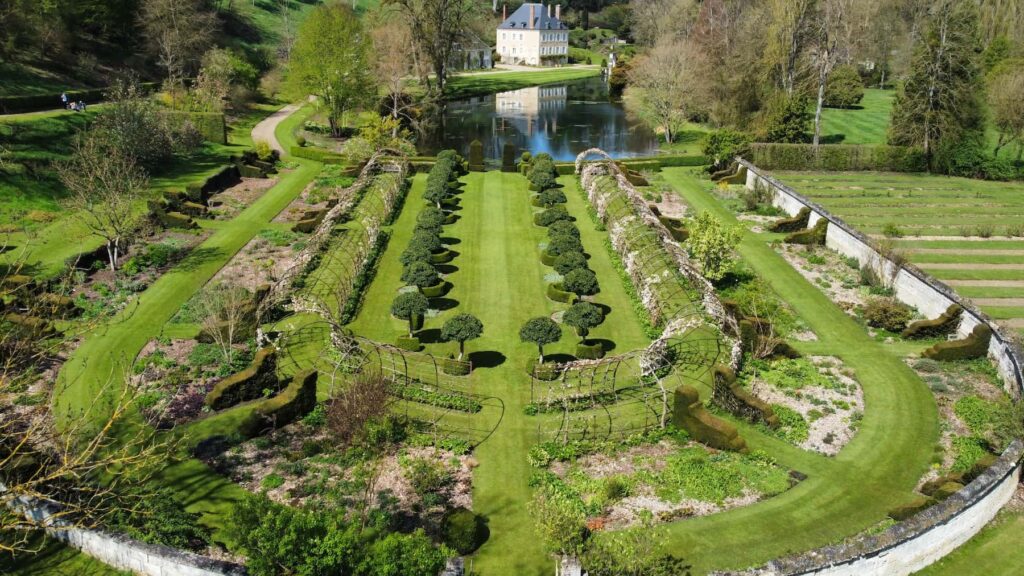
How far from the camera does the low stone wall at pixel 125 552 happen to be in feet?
60.2

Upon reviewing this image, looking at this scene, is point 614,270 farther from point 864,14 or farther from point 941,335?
point 864,14

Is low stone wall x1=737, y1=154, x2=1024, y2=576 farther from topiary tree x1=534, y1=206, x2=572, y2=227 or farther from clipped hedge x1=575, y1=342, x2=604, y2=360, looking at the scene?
topiary tree x1=534, y1=206, x2=572, y2=227

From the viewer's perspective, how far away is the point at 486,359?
33281 millimetres

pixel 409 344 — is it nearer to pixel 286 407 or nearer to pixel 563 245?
pixel 286 407

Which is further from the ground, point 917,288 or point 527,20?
point 527,20

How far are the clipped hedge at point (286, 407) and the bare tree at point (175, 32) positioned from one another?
6675 cm

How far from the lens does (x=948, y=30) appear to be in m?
66.5

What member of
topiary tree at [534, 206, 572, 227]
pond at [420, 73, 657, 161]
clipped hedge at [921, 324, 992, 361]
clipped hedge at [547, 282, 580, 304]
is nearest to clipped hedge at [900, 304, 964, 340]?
clipped hedge at [921, 324, 992, 361]

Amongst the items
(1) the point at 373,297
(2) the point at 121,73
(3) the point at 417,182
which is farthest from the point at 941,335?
(2) the point at 121,73

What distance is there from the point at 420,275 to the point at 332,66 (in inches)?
1995

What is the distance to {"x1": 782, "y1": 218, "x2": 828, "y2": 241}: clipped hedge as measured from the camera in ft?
159

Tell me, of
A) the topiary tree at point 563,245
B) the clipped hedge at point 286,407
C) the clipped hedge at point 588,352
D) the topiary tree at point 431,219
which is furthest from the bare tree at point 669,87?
the clipped hedge at point 286,407

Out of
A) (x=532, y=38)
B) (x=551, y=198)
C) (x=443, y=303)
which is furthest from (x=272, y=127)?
(x=532, y=38)

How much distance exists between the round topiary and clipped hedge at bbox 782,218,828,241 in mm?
35099
